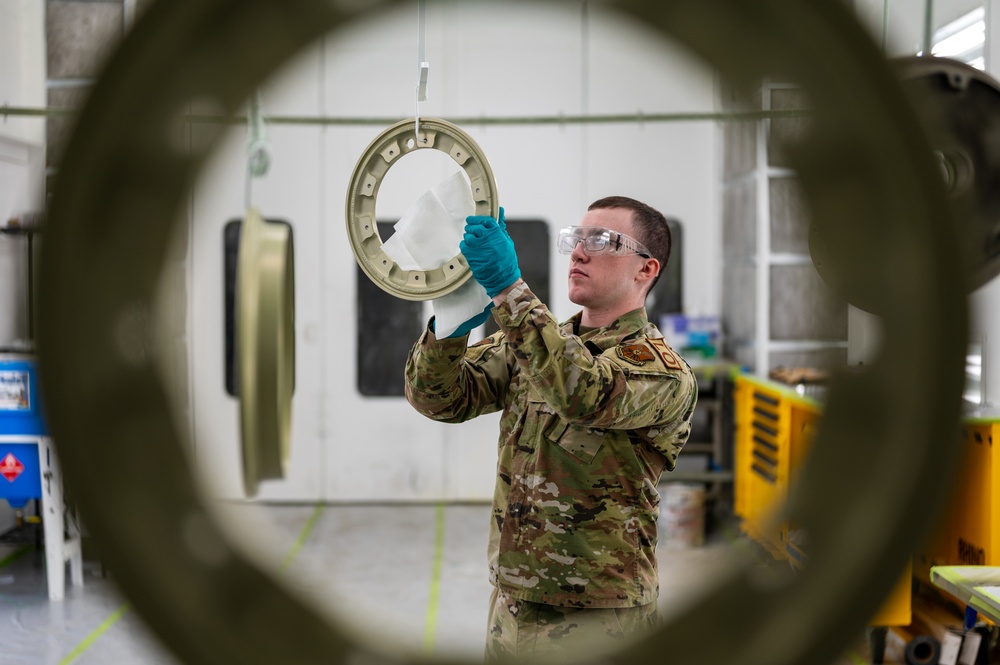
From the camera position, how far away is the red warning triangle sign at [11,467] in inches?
149

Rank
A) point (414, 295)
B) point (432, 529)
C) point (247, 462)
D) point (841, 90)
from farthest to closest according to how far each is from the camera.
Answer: point (432, 529)
point (414, 295)
point (247, 462)
point (841, 90)

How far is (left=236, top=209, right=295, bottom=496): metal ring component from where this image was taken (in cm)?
73

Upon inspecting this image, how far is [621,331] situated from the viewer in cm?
173

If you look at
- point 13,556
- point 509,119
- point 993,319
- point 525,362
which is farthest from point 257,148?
point 13,556

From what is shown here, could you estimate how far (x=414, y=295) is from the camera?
4.12 ft

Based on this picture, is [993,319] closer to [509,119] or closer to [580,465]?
[580,465]

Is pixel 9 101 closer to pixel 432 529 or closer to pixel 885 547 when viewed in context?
pixel 432 529

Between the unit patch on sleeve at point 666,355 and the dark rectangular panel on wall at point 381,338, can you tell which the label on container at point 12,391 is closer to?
the dark rectangular panel on wall at point 381,338

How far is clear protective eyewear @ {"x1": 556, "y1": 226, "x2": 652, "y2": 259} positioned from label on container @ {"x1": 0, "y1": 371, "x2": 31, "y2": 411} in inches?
120

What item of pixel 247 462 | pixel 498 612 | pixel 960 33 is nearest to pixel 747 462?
pixel 960 33

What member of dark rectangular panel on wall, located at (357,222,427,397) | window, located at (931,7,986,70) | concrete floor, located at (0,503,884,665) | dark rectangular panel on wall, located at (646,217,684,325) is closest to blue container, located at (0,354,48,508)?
concrete floor, located at (0,503,884,665)

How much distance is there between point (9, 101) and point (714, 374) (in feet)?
14.6

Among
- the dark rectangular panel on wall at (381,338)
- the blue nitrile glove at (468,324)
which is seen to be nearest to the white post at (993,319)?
the blue nitrile glove at (468,324)

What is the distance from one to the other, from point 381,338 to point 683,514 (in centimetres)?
224
